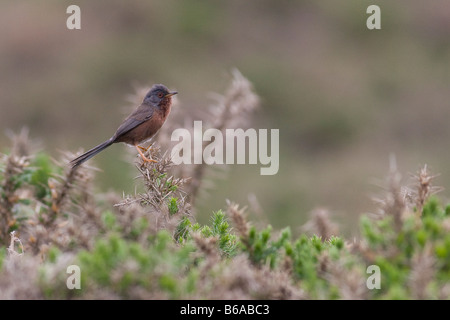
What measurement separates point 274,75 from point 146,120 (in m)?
8.48

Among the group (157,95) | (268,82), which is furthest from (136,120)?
(268,82)

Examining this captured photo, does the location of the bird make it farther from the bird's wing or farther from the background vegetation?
the background vegetation

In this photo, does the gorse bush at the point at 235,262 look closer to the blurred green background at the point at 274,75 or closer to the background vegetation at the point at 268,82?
the background vegetation at the point at 268,82

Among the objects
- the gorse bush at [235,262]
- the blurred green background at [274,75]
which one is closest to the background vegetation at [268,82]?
the blurred green background at [274,75]

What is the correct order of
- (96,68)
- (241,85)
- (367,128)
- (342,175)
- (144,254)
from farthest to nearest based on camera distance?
(96,68) → (367,128) → (342,175) → (241,85) → (144,254)

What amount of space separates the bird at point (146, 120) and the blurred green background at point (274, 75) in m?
5.27

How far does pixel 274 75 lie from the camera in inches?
569

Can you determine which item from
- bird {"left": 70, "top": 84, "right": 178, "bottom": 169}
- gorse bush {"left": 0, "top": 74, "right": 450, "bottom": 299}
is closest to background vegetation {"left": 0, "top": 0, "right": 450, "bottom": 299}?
bird {"left": 70, "top": 84, "right": 178, "bottom": 169}

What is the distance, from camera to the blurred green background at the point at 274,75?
12711 millimetres

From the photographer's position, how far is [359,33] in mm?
15305

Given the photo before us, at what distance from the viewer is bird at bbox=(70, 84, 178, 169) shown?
246 inches

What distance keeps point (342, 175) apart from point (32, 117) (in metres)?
6.29

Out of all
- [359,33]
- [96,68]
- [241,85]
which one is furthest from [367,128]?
[241,85]
